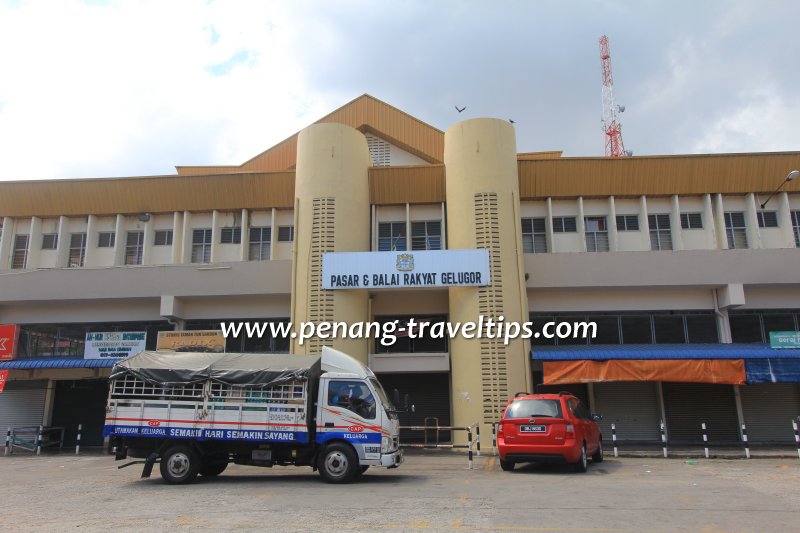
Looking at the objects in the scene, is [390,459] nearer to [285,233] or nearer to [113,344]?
[285,233]

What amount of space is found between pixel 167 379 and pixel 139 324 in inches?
500

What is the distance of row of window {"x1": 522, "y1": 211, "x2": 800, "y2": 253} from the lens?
23016 millimetres

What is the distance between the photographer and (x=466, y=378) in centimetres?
1945

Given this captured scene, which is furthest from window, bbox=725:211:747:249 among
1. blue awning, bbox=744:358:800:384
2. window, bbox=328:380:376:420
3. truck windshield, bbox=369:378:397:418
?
window, bbox=328:380:376:420

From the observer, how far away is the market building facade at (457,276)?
20156mm

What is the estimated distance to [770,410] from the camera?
69.7 ft

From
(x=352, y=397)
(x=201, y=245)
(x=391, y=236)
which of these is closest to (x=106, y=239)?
(x=201, y=245)

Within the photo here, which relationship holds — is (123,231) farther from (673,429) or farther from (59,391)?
(673,429)

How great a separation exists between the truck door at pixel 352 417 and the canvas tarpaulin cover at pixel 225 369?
2.21ft

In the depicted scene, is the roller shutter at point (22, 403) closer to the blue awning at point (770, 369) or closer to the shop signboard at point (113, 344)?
the shop signboard at point (113, 344)

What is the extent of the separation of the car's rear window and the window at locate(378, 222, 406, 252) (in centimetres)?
1123

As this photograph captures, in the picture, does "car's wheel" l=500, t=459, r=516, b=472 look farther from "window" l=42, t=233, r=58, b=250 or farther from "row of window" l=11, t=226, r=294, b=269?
"window" l=42, t=233, r=58, b=250

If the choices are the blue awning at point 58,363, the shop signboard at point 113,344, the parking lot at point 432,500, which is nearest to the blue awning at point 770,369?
the parking lot at point 432,500

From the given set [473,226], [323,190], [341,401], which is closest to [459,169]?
[473,226]
